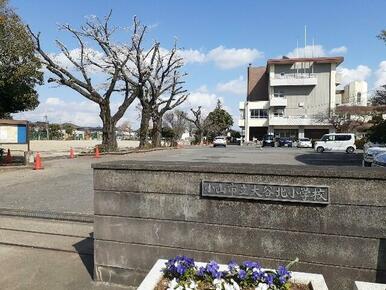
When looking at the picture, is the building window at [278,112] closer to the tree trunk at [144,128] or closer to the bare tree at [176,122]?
the bare tree at [176,122]

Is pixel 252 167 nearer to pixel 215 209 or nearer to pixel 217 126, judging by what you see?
pixel 215 209

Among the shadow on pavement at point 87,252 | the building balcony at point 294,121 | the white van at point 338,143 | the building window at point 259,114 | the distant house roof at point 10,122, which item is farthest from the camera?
the building window at point 259,114

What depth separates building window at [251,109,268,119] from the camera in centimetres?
6988

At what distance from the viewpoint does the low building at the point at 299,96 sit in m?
65.6

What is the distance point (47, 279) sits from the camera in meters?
4.67

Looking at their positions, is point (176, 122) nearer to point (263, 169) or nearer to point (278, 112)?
point (278, 112)

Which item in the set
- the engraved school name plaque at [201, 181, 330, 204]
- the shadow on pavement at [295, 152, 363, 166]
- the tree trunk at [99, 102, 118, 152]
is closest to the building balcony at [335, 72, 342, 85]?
the shadow on pavement at [295, 152, 363, 166]

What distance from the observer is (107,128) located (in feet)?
88.2

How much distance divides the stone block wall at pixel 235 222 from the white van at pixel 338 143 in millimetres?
32428

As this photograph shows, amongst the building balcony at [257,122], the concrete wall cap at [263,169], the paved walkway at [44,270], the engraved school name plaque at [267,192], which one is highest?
the building balcony at [257,122]

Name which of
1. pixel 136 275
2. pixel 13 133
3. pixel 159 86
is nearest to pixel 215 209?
pixel 136 275

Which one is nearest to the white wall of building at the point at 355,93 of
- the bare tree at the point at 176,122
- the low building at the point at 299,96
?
the low building at the point at 299,96

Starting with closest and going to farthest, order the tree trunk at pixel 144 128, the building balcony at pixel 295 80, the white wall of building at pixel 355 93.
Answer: the tree trunk at pixel 144 128
the building balcony at pixel 295 80
the white wall of building at pixel 355 93

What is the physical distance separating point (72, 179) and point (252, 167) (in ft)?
32.9
